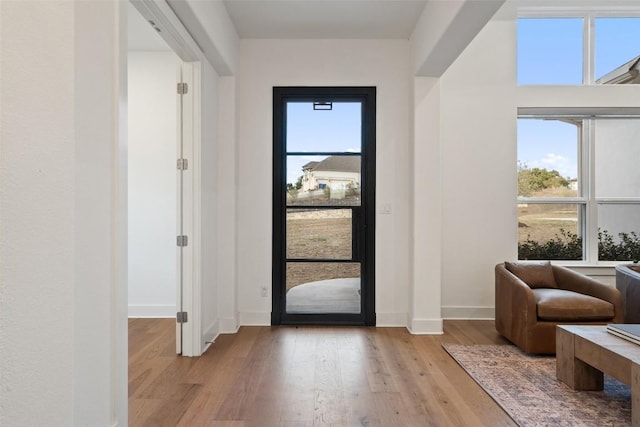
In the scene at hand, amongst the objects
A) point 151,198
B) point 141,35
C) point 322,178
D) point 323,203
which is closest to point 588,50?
point 322,178

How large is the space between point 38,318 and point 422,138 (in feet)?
11.8

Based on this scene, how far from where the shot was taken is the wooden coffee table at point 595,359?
2139 mm

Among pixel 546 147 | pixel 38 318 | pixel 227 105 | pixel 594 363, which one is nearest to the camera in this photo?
pixel 38 318

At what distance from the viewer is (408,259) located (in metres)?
4.27

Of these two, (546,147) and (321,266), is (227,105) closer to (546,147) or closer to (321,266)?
(321,266)

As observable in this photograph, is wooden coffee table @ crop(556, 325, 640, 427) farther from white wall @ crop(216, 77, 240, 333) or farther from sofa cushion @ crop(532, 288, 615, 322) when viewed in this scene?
white wall @ crop(216, 77, 240, 333)

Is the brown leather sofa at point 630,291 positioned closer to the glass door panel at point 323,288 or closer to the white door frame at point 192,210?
the glass door panel at point 323,288

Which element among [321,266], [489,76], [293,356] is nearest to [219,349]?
[293,356]

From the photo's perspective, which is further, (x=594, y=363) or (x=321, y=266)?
(x=321, y=266)

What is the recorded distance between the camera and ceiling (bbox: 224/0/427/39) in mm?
3594

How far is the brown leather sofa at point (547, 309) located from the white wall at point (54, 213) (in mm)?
3063

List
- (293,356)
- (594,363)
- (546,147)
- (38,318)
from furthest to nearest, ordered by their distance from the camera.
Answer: (546,147) → (293,356) → (594,363) → (38,318)

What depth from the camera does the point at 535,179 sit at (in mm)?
4738

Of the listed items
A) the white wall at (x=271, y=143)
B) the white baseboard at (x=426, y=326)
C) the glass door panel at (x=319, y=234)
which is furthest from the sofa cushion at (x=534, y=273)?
the glass door panel at (x=319, y=234)
